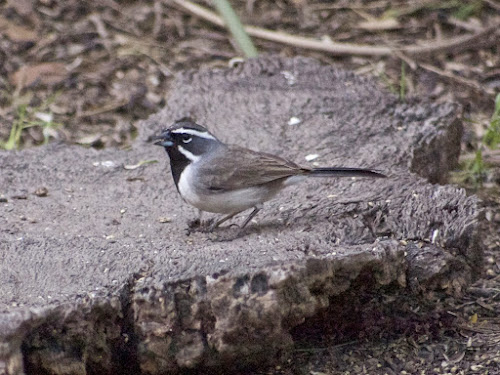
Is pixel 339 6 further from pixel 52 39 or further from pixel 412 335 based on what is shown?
pixel 412 335

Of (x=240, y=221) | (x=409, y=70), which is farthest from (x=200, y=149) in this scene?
(x=409, y=70)

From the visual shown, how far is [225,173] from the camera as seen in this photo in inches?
227

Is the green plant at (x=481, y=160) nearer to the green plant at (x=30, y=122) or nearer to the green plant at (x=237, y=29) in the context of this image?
the green plant at (x=237, y=29)

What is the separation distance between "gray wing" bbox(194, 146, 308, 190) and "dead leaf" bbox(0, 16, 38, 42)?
527 centimetres

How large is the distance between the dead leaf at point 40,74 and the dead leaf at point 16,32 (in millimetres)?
464

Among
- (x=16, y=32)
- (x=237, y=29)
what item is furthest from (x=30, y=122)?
(x=237, y=29)

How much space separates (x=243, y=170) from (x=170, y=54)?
494 centimetres

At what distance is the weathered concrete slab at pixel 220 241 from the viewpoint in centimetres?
471

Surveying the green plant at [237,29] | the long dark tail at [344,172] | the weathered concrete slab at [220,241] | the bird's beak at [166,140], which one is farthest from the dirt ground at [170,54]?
the bird's beak at [166,140]

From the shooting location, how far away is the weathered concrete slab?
4.71 m

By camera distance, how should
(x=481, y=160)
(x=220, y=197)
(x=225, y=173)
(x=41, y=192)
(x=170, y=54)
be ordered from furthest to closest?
(x=170, y=54)
(x=481, y=160)
(x=41, y=192)
(x=225, y=173)
(x=220, y=197)

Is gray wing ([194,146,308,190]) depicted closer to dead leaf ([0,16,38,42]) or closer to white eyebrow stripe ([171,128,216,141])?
white eyebrow stripe ([171,128,216,141])

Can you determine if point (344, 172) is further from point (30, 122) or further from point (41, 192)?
point (30, 122)

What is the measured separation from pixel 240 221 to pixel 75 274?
1468 mm
